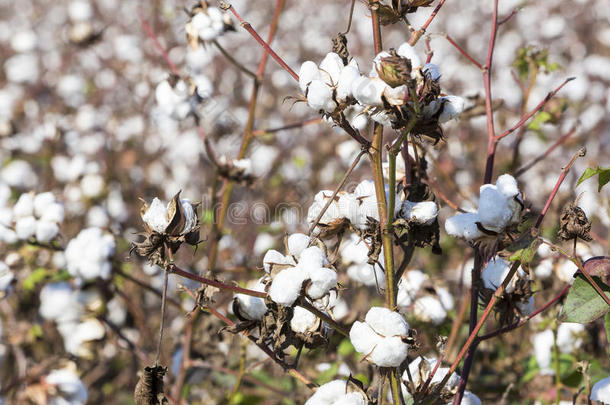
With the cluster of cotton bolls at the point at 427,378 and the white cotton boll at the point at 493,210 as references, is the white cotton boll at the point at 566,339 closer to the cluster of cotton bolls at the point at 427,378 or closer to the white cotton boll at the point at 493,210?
the cluster of cotton bolls at the point at 427,378

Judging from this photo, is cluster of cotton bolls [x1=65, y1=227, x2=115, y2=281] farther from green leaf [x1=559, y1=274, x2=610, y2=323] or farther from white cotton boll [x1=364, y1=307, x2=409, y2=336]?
green leaf [x1=559, y1=274, x2=610, y2=323]

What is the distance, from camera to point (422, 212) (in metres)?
1.06

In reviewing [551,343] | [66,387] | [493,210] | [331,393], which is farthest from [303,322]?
[66,387]

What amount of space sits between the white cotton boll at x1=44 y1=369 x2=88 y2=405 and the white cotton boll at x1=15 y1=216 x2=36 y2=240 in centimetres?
46

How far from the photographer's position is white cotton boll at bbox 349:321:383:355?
939 millimetres

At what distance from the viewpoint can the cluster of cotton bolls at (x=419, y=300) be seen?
1629 mm

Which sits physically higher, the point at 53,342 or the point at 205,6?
the point at 205,6

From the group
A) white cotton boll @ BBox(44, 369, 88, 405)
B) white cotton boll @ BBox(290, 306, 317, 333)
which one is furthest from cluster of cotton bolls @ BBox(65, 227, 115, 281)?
white cotton boll @ BBox(290, 306, 317, 333)

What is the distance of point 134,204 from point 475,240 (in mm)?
2829

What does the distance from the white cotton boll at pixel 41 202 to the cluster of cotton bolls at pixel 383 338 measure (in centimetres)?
126

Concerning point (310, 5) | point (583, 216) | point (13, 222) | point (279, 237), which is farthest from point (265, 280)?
point (310, 5)

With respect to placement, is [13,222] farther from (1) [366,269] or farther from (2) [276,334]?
(2) [276,334]

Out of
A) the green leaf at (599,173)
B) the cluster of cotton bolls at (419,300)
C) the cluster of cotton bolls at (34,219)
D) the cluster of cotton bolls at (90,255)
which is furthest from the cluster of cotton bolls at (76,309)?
the green leaf at (599,173)

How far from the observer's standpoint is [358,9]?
8156 mm
